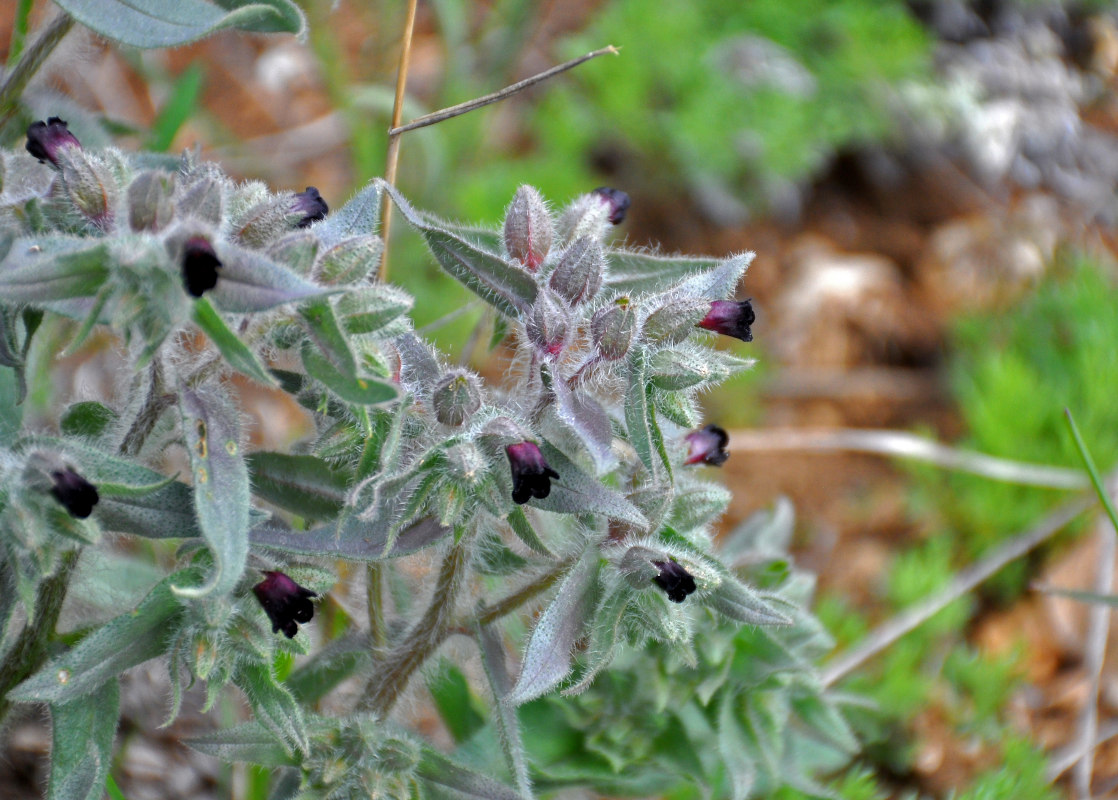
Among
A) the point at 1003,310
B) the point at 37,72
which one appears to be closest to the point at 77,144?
the point at 37,72

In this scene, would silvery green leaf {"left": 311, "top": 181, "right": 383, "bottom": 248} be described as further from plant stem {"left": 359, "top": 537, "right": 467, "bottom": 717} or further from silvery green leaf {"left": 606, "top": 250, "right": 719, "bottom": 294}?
plant stem {"left": 359, "top": 537, "right": 467, "bottom": 717}

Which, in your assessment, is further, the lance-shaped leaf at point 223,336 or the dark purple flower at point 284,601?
the dark purple flower at point 284,601

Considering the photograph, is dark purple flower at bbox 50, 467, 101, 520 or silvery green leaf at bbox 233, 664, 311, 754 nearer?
dark purple flower at bbox 50, 467, 101, 520

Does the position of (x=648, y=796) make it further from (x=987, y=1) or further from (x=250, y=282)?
(x=987, y=1)

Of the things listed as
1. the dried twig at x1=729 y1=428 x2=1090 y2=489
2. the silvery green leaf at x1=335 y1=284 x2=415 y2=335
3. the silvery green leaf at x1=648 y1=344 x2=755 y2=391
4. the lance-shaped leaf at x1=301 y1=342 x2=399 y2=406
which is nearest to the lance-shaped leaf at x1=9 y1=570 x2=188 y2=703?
the lance-shaped leaf at x1=301 y1=342 x2=399 y2=406

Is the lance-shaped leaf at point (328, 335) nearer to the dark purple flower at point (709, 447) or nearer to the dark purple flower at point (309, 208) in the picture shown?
the dark purple flower at point (309, 208)

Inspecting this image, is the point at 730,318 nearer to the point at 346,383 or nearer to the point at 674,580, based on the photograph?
the point at 674,580

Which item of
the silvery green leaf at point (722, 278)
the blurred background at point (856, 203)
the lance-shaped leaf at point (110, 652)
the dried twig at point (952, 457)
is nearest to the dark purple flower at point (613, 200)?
the silvery green leaf at point (722, 278)
